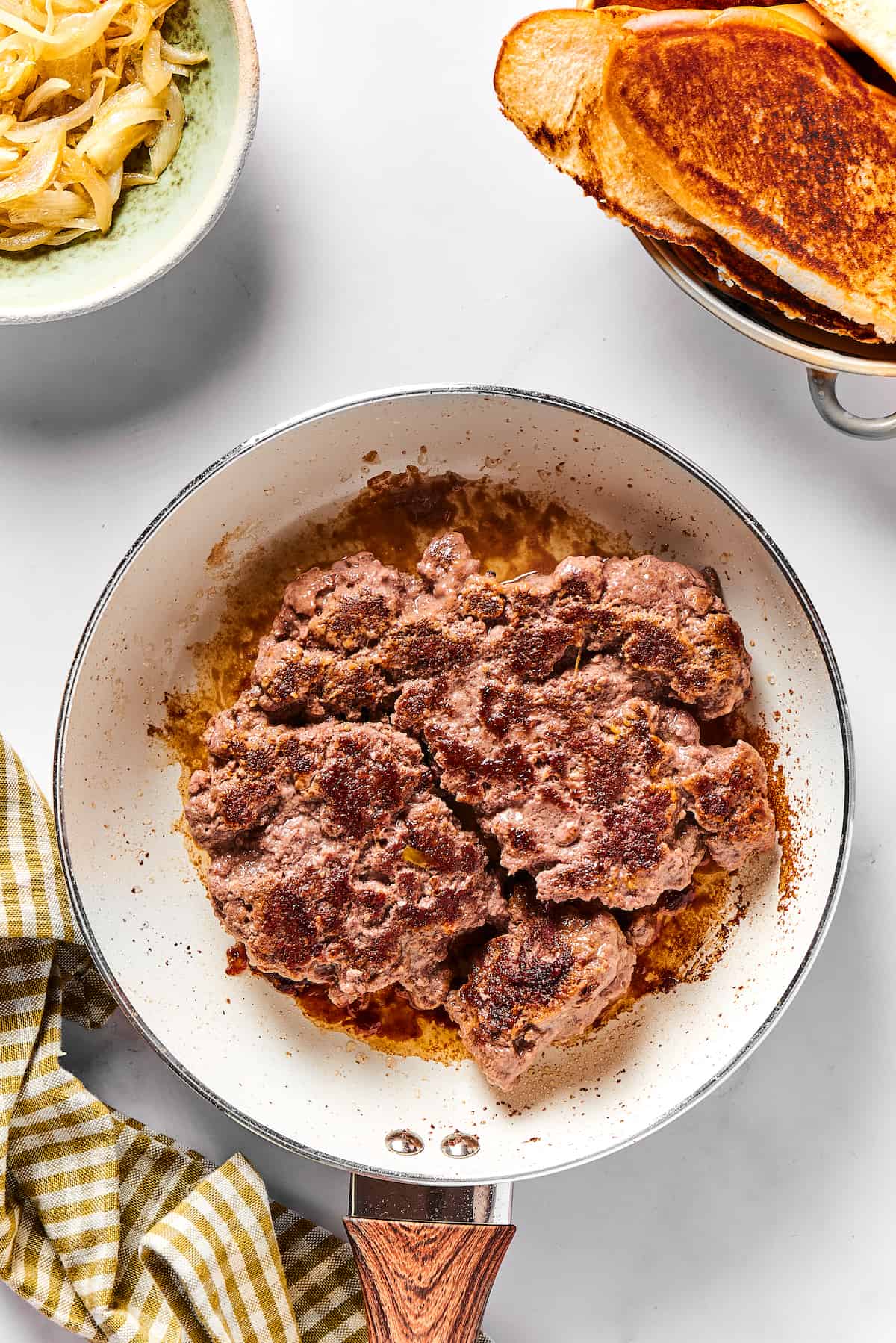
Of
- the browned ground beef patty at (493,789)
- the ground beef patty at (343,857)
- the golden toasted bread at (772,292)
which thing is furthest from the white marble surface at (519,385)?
the ground beef patty at (343,857)

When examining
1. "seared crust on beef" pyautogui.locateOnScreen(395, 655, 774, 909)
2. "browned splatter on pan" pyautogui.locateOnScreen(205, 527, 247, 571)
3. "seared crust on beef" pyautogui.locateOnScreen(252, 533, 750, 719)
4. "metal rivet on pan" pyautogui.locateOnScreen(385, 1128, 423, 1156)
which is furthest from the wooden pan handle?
"browned splatter on pan" pyautogui.locateOnScreen(205, 527, 247, 571)

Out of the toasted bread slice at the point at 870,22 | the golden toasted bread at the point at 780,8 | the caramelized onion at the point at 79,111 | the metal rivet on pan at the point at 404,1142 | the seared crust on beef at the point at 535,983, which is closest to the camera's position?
the toasted bread slice at the point at 870,22

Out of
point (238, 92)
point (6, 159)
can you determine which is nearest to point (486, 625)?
point (238, 92)

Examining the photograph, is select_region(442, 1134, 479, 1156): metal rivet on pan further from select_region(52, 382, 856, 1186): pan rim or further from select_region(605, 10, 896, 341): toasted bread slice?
select_region(605, 10, 896, 341): toasted bread slice

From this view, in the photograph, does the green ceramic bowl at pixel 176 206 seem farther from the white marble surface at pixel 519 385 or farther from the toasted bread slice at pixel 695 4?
the toasted bread slice at pixel 695 4

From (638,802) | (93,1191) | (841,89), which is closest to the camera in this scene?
(841,89)

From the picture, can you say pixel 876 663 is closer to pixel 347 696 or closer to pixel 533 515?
pixel 533 515
